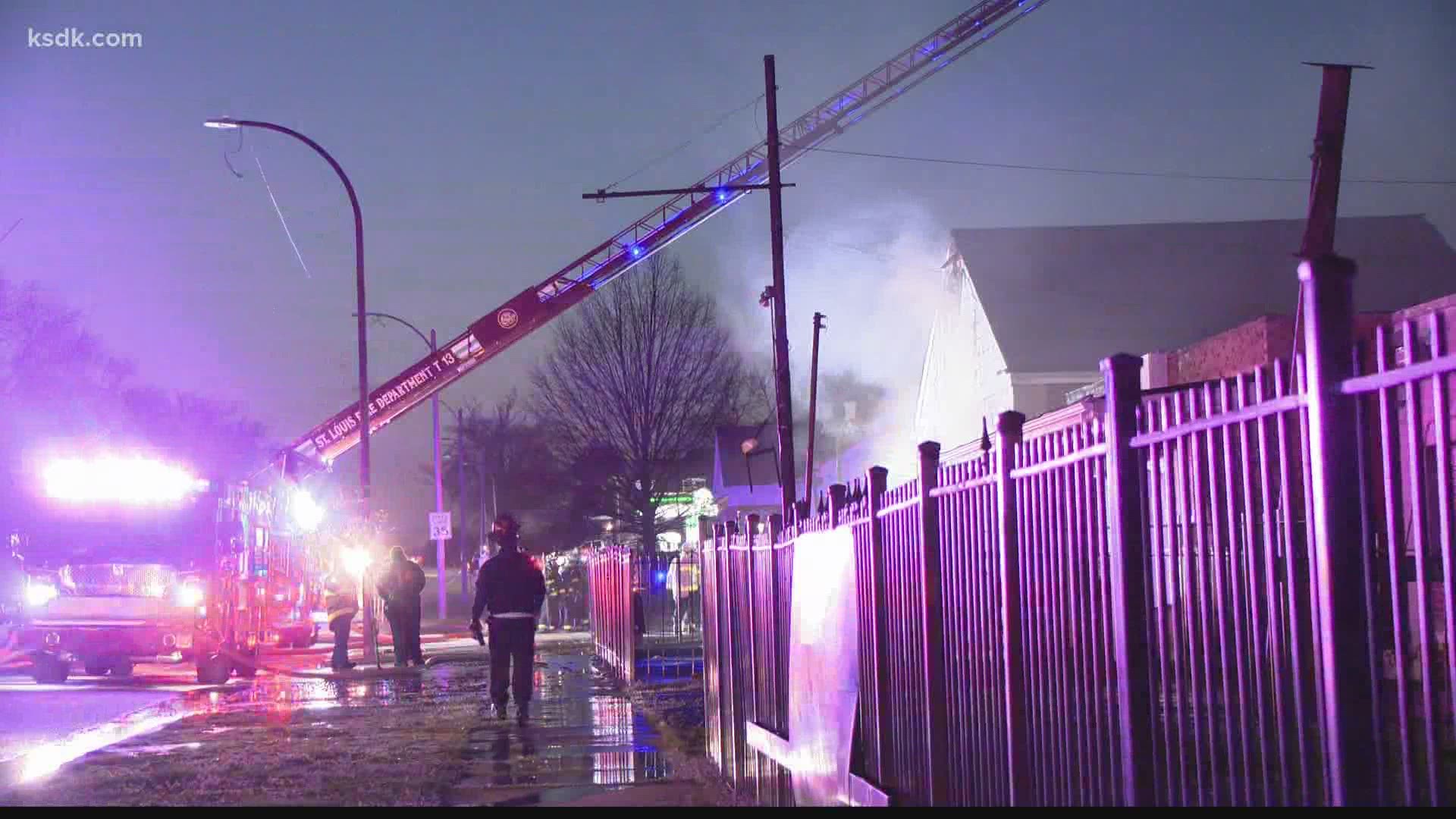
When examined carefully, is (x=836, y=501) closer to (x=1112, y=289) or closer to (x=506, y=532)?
(x=506, y=532)

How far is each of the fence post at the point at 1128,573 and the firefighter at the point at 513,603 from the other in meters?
10.2

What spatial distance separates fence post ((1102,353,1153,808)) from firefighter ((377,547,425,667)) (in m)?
18.7

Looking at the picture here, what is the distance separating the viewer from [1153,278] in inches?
1459

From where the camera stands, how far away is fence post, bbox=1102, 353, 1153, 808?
4.22 meters

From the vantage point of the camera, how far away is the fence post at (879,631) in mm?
6953

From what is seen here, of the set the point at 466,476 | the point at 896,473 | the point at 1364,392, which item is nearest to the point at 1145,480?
the point at 1364,392

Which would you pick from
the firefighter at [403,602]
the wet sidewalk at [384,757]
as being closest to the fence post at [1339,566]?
the wet sidewalk at [384,757]

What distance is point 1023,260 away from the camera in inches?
1523

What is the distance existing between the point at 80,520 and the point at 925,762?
17890mm

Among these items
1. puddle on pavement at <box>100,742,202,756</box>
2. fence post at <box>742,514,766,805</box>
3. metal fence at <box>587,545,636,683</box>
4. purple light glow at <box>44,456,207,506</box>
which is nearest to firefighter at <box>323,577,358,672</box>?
purple light glow at <box>44,456,207,506</box>

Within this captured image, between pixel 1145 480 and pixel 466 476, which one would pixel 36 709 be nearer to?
pixel 1145 480

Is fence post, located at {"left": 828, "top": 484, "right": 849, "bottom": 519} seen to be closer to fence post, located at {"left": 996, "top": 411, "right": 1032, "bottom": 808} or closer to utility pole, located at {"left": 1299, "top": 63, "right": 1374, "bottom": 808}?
fence post, located at {"left": 996, "top": 411, "right": 1032, "bottom": 808}

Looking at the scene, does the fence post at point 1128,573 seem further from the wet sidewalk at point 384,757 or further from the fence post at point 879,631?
the wet sidewalk at point 384,757

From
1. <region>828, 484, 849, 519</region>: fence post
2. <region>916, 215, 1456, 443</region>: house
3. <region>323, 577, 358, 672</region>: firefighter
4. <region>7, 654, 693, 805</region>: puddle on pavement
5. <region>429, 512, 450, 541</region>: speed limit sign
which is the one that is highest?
<region>916, 215, 1456, 443</region>: house
